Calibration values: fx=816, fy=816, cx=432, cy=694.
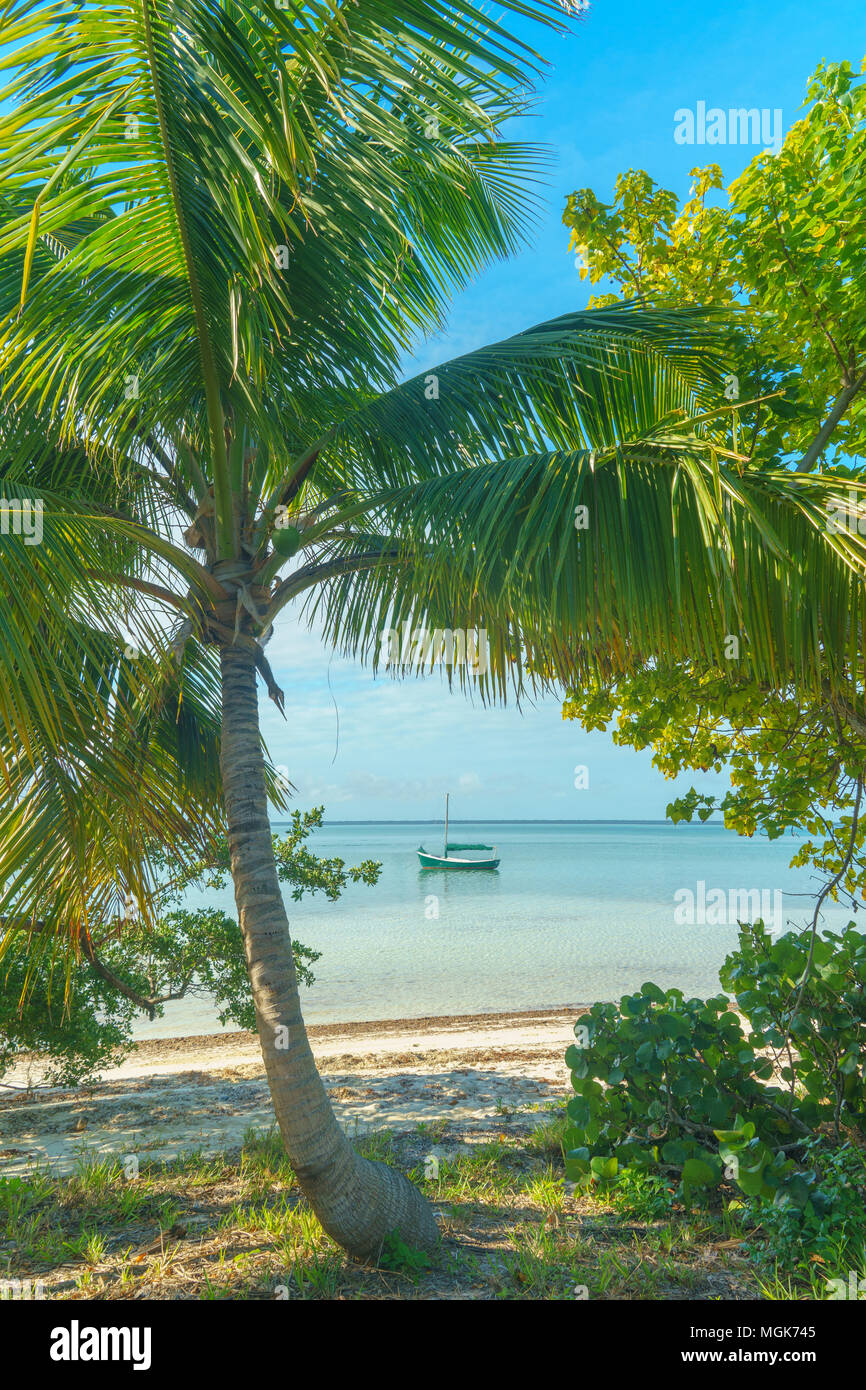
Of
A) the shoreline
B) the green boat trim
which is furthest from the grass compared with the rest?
the green boat trim

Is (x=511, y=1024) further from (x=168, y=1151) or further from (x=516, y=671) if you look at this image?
(x=516, y=671)

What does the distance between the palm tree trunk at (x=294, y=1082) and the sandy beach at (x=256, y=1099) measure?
2222 mm

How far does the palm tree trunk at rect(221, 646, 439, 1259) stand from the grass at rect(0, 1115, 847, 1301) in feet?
0.51

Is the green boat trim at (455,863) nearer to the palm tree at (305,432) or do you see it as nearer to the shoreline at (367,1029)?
the shoreline at (367,1029)

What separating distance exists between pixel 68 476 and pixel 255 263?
2.09 meters

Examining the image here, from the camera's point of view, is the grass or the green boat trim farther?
the green boat trim

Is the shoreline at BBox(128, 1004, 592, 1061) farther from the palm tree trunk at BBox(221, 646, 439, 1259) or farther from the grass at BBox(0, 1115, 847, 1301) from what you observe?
the palm tree trunk at BBox(221, 646, 439, 1259)

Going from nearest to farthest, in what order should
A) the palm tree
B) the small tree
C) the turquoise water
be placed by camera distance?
the palm tree → the small tree → the turquoise water

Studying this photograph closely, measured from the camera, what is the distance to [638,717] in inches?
222

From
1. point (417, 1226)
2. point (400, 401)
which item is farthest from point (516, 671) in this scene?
point (417, 1226)

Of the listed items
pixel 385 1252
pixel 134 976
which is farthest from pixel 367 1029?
pixel 385 1252

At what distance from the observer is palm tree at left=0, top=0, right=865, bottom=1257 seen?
287cm

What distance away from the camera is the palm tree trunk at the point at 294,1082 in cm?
375

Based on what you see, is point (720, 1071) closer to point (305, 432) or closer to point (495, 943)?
point (305, 432)
